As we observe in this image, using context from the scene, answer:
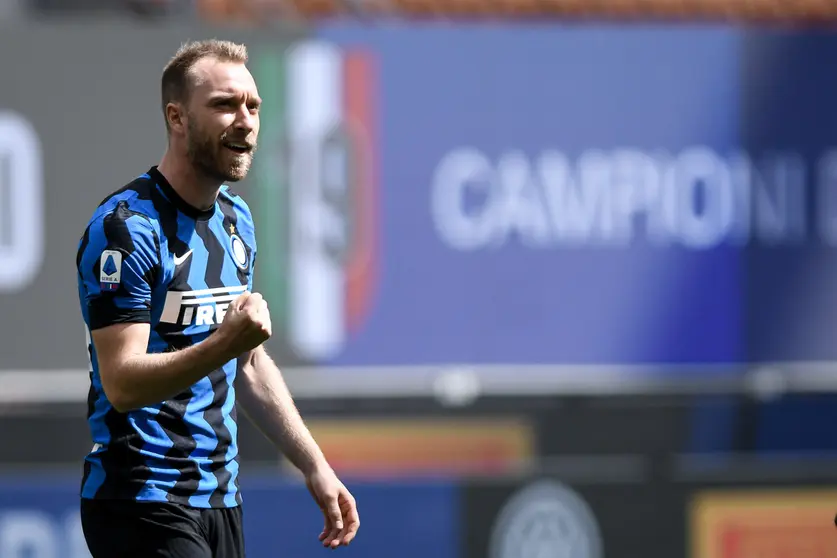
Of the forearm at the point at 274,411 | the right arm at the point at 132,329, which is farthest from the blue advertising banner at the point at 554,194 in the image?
the right arm at the point at 132,329

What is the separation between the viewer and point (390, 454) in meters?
6.18

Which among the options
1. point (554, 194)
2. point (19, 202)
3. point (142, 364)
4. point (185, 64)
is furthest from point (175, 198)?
point (554, 194)

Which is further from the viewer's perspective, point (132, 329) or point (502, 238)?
point (502, 238)

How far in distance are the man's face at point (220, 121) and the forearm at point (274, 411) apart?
512 millimetres

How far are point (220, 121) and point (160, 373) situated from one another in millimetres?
558

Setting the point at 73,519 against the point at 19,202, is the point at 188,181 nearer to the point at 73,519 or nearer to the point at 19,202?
the point at 73,519

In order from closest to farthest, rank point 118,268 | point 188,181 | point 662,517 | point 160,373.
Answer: point 160,373
point 118,268
point 188,181
point 662,517

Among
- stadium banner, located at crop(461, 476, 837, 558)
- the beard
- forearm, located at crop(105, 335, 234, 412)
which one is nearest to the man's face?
the beard

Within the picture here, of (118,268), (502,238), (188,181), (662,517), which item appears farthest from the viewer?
(502,238)

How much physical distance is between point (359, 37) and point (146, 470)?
3598mm

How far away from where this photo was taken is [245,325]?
2.64m

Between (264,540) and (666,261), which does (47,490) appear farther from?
(666,261)

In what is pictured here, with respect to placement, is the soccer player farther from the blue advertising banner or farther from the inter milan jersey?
the blue advertising banner

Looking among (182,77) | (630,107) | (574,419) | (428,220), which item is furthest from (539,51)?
(182,77)
